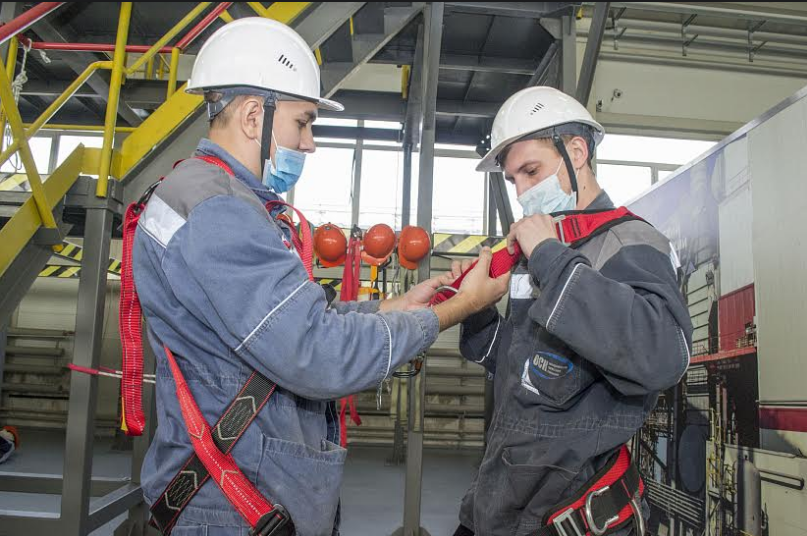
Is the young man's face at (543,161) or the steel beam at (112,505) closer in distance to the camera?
the young man's face at (543,161)

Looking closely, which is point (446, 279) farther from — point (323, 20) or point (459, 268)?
point (323, 20)

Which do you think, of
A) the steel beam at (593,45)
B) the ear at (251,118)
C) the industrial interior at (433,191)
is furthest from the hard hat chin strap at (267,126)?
the steel beam at (593,45)

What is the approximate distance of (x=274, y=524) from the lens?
1466mm

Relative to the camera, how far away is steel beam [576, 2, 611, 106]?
13.8 ft

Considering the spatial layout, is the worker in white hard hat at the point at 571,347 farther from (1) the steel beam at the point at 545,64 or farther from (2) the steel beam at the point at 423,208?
(1) the steel beam at the point at 545,64

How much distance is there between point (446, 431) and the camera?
33.5 feet

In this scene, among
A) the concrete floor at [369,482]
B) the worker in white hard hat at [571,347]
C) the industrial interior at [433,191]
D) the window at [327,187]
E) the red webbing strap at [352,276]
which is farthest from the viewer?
the window at [327,187]

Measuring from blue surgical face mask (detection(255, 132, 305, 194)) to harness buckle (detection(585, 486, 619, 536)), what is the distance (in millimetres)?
1457

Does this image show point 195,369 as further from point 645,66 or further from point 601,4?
point 645,66

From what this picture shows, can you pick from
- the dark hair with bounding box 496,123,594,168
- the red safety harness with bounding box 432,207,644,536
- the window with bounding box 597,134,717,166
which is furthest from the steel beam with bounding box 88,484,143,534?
the window with bounding box 597,134,717,166

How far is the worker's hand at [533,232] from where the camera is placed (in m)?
1.76

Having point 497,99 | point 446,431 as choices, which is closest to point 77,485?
point 497,99

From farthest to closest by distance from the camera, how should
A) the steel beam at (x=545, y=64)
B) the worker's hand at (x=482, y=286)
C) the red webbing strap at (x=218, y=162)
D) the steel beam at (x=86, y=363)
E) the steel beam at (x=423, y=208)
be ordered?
the steel beam at (x=545, y=64)
the steel beam at (x=423, y=208)
the steel beam at (x=86, y=363)
the worker's hand at (x=482, y=286)
the red webbing strap at (x=218, y=162)

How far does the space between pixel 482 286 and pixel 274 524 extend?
1.06 meters
